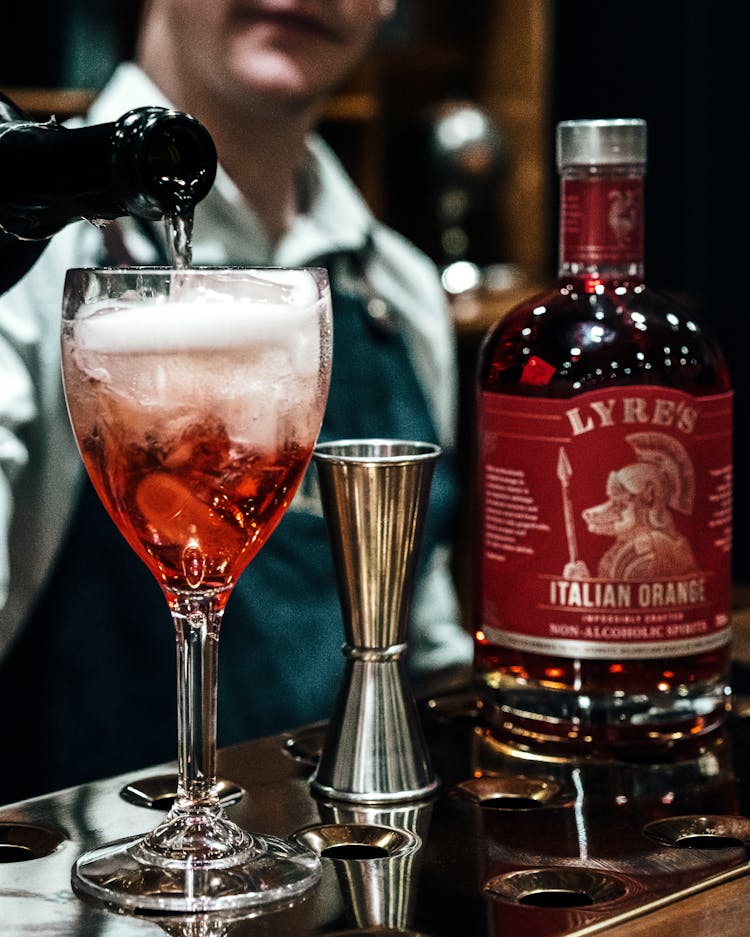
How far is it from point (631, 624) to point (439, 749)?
134 millimetres

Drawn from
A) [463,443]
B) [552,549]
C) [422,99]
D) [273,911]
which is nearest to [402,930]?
[273,911]

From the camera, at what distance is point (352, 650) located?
0.80 meters

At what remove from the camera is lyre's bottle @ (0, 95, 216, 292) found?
2.04 feet

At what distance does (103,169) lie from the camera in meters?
0.64

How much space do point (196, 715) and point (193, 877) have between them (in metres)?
0.07

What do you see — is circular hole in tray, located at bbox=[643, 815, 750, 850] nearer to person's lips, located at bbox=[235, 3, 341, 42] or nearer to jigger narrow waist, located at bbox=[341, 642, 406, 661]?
jigger narrow waist, located at bbox=[341, 642, 406, 661]

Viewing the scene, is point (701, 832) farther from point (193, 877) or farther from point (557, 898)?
point (193, 877)

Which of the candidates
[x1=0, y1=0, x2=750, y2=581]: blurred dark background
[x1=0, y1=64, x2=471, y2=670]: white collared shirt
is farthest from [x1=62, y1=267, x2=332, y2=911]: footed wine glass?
[x1=0, y1=0, x2=750, y2=581]: blurred dark background

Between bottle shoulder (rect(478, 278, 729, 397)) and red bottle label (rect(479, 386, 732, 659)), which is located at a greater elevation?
bottle shoulder (rect(478, 278, 729, 397))

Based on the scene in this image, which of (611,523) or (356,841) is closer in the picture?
(356,841)

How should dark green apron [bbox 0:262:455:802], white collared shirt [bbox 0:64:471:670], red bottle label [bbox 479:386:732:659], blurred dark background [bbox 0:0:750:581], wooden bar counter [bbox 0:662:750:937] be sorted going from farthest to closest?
blurred dark background [bbox 0:0:750:581], dark green apron [bbox 0:262:455:802], white collared shirt [bbox 0:64:471:670], red bottle label [bbox 479:386:732:659], wooden bar counter [bbox 0:662:750:937]

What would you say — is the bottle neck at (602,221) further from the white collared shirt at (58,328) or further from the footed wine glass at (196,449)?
the white collared shirt at (58,328)

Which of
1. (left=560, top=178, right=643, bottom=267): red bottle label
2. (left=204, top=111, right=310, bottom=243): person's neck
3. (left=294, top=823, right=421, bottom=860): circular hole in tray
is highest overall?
(left=204, top=111, right=310, bottom=243): person's neck

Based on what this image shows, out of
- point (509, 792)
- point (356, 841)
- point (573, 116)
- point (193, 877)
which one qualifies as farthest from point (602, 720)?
point (573, 116)
